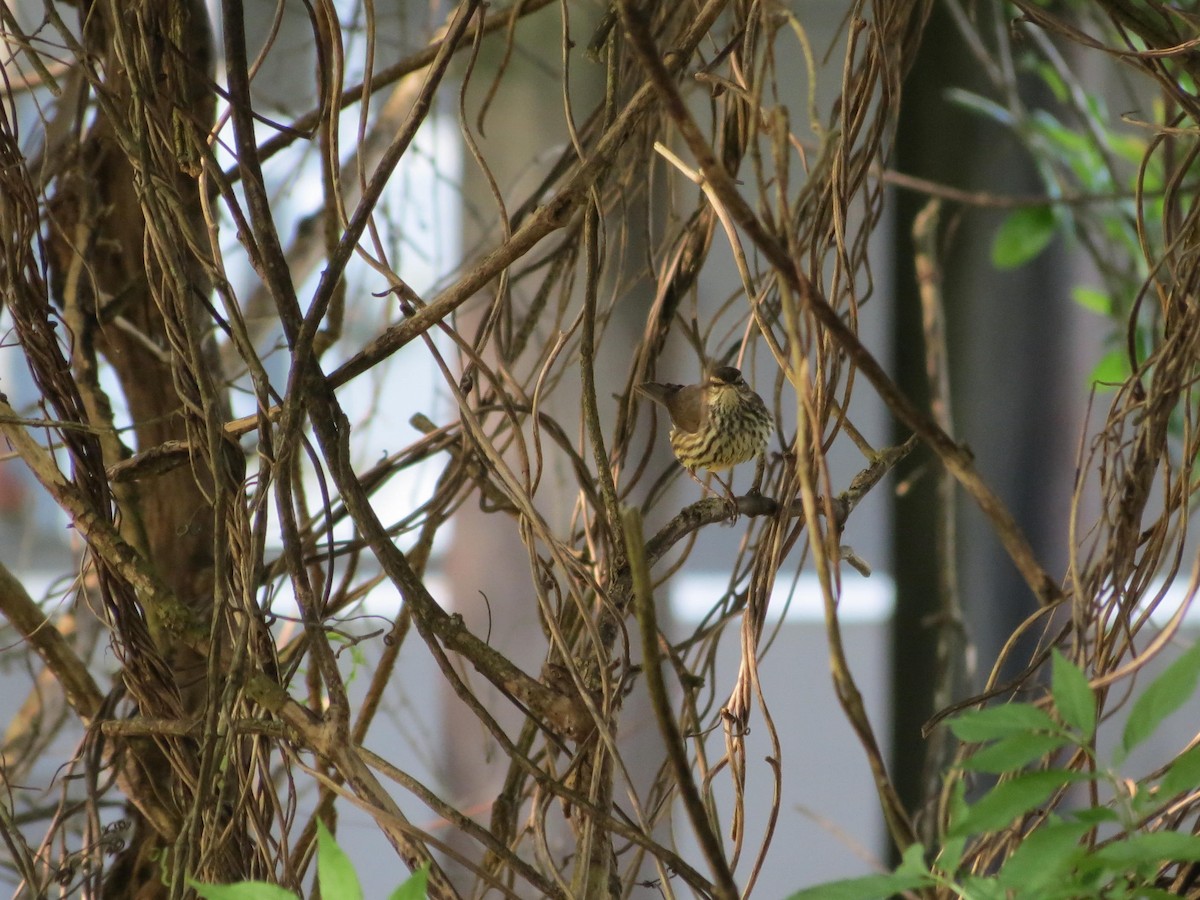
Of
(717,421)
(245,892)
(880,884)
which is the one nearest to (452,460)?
(717,421)

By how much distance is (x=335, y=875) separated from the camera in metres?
0.59

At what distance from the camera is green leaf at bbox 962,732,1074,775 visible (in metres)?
0.56

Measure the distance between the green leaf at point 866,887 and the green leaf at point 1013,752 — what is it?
63 mm

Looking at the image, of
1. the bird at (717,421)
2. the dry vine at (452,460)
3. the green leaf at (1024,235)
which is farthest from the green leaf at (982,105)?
the dry vine at (452,460)

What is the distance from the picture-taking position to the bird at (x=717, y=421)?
1395 mm

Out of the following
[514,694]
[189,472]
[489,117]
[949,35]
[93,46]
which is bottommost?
[514,694]

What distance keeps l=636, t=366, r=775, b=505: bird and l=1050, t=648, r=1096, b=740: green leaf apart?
76 cm

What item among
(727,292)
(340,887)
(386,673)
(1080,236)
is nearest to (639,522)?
(340,887)

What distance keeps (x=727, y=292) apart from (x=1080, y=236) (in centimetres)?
141

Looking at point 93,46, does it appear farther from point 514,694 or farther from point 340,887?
point 340,887

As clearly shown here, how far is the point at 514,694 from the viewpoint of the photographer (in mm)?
887

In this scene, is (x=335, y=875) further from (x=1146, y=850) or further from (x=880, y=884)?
→ (x=1146, y=850)

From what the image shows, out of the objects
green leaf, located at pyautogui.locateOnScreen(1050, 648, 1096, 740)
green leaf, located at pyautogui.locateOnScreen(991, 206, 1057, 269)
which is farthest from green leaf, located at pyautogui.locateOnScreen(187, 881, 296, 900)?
green leaf, located at pyautogui.locateOnScreen(991, 206, 1057, 269)

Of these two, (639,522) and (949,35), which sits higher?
(949,35)
